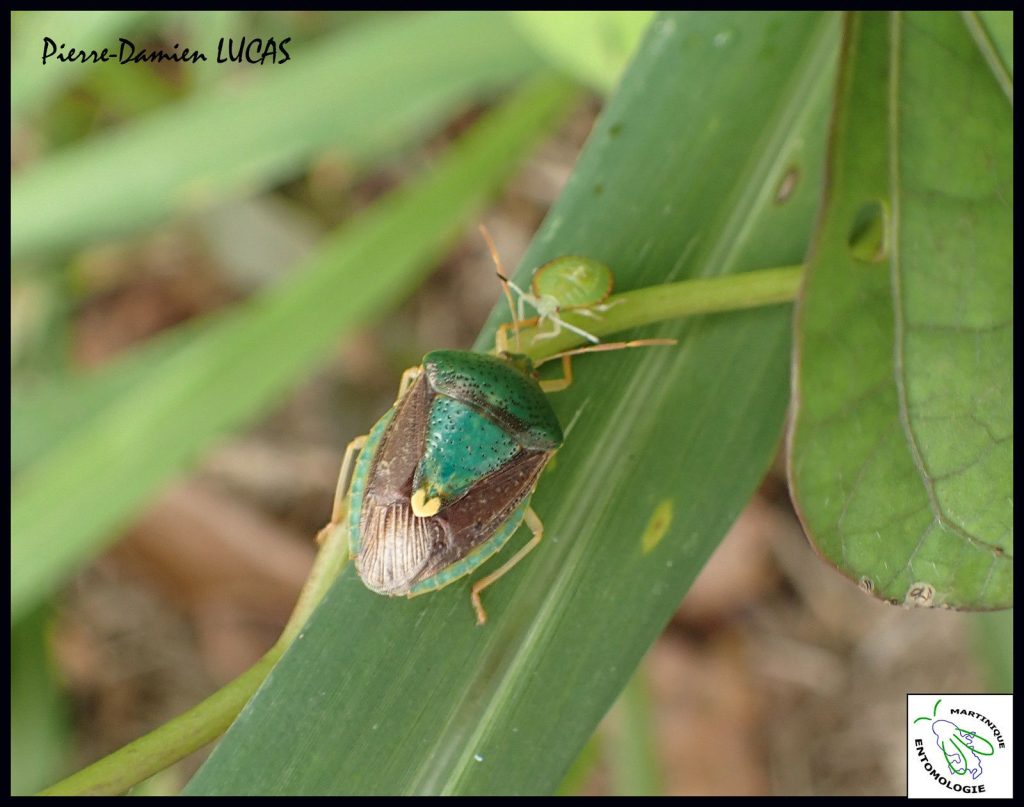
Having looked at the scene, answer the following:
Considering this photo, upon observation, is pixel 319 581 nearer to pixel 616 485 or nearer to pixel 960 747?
pixel 616 485

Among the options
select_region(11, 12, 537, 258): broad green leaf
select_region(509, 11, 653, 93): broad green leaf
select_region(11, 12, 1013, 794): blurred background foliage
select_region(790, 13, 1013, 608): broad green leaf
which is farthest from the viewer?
select_region(11, 12, 537, 258): broad green leaf

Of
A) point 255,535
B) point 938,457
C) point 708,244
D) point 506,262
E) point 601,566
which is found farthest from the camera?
point 506,262

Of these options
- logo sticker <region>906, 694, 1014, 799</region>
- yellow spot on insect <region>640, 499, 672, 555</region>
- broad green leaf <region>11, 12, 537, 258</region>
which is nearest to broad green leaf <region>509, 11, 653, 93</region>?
broad green leaf <region>11, 12, 537, 258</region>

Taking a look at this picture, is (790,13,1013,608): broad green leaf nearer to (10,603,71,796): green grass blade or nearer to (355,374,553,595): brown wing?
(355,374,553,595): brown wing

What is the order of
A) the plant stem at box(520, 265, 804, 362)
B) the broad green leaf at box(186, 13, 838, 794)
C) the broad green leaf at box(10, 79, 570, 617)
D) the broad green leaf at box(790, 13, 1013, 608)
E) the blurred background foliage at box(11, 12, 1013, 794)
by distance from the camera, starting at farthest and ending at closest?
the blurred background foliage at box(11, 12, 1013, 794)
the broad green leaf at box(10, 79, 570, 617)
the plant stem at box(520, 265, 804, 362)
the broad green leaf at box(186, 13, 838, 794)
the broad green leaf at box(790, 13, 1013, 608)

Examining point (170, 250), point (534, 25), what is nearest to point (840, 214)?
point (534, 25)

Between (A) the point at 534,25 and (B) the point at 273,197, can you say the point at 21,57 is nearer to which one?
(B) the point at 273,197
